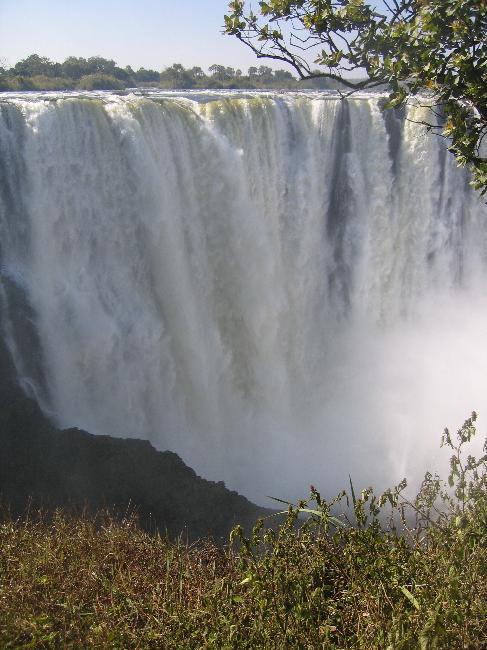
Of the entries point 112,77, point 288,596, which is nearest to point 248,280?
point 288,596

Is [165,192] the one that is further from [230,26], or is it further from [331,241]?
[230,26]

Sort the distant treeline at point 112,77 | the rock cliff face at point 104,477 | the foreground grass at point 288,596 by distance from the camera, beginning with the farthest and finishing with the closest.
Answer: the distant treeline at point 112,77
the rock cliff face at point 104,477
the foreground grass at point 288,596

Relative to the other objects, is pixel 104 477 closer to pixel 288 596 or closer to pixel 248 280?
pixel 248 280

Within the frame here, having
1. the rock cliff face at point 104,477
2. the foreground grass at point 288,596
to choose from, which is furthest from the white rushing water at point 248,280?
the foreground grass at point 288,596

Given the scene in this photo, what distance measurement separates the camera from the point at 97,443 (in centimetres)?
970

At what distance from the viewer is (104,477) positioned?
9469mm

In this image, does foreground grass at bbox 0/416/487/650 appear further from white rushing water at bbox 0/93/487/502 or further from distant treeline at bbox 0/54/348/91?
distant treeline at bbox 0/54/348/91

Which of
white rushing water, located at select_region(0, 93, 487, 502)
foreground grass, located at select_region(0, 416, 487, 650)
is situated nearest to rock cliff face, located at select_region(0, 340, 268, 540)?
white rushing water, located at select_region(0, 93, 487, 502)

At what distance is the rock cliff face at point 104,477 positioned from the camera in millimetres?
9117

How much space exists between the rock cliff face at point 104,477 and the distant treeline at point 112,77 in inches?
544

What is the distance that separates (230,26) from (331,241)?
9.73 metres

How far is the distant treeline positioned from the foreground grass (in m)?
18.9

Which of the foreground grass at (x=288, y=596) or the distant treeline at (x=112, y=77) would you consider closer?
the foreground grass at (x=288, y=596)

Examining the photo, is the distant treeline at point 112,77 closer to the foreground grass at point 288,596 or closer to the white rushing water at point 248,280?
the white rushing water at point 248,280
